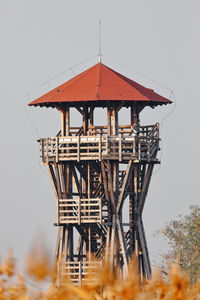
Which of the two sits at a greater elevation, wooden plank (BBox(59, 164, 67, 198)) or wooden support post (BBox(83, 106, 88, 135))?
wooden support post (BBox(83, 106, 88, 135))

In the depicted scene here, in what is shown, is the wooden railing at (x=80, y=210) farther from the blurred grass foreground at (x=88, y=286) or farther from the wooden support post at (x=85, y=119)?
the blurred grass foreground at (x=88, y=286)

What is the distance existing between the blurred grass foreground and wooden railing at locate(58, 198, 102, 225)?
24683 mm

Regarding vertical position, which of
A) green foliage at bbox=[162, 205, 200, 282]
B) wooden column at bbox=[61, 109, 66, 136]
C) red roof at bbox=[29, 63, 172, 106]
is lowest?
green foliage at bbox=[162, 205, 200, 282]

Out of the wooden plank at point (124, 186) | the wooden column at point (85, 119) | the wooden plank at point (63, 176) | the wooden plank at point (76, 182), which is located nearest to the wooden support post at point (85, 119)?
the wooden column at point (85, 119)

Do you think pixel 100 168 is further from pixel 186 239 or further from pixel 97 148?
pixel 186 239

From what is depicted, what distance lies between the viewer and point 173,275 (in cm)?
805

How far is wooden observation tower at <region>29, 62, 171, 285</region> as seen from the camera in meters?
34.2

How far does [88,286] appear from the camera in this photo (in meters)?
8.51

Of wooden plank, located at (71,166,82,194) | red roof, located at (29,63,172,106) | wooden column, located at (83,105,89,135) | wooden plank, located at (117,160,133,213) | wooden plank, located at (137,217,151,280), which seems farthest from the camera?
wooden column, located at (83,105,89,135)

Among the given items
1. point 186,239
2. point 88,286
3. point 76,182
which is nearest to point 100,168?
point 76,182

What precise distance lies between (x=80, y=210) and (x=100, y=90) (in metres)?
4.43

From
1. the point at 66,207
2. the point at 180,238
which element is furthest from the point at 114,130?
the point at 180,238

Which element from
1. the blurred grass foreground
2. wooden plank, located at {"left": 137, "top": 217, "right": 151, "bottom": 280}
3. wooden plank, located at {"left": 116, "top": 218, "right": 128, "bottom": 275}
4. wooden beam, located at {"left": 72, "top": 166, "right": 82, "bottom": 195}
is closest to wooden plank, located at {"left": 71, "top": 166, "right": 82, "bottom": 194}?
wooden beam, located at {"left": 72, "top": 166, "right": 82, "bottom": 195}

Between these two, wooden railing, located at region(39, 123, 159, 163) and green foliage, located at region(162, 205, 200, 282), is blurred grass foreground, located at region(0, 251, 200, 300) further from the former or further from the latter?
green foliage, located at region(162, 205, 200, 282)
